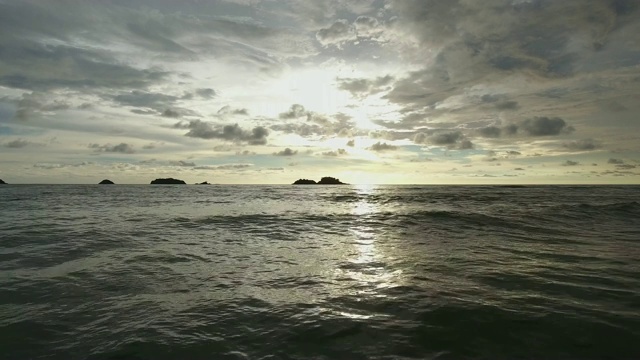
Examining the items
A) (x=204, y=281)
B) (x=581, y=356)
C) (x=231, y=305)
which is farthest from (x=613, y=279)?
(x=204, y=281)

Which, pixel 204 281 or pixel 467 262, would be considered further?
pixel 467 262

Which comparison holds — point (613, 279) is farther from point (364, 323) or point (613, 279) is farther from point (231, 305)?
point (231, 305)

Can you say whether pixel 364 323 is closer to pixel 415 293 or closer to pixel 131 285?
pixel 415 293

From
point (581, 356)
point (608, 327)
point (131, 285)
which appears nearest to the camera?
point (581, 356)

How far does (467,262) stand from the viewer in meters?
10.9

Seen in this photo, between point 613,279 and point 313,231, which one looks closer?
point 613,279

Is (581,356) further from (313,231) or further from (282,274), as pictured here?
(313,231)

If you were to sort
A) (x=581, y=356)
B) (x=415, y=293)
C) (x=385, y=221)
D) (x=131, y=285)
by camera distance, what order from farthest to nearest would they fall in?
(x=385, y=221) → (x=131, y=285) → (x=415, y=293) → (x=581, y=356)

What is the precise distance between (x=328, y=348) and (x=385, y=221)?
19251mm

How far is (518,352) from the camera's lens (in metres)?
5.05

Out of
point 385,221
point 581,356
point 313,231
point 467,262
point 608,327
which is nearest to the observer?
point 581,356

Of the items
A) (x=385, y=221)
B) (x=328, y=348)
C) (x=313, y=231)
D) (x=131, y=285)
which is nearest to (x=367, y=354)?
(x=328, y=348)

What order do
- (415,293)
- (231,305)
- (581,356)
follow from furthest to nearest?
1. (415,293)
2. (231,305)
3. (581,356)

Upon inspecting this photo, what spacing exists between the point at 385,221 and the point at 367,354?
761 inches
